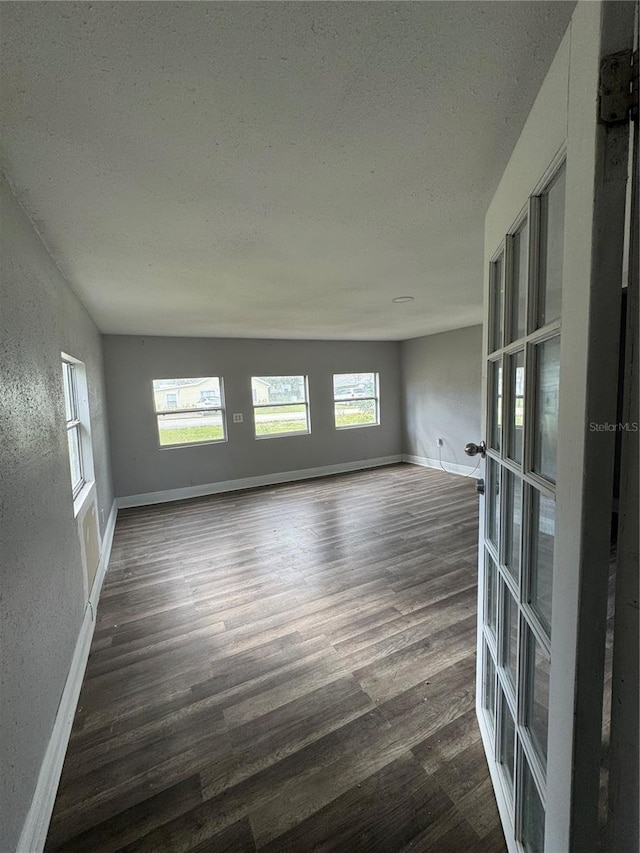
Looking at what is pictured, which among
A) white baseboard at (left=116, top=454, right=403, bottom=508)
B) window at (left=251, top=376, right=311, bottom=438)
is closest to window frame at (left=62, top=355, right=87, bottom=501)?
white baseboard at (left=116, top=454, right=403, bottom=508)

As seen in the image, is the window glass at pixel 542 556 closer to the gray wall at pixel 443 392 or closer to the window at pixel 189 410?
the gray wall at pixel 443 392

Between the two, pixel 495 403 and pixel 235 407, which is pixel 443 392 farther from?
pixel 495 403

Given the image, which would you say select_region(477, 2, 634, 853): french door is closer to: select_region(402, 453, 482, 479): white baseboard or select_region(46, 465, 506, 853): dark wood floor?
select_region(46, 465, 506, 853): dark wood floor

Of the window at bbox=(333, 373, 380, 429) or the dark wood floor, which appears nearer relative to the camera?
the dark wood floor

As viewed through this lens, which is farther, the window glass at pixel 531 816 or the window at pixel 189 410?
the window at pixel 189 410

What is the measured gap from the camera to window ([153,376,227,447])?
16.4ft

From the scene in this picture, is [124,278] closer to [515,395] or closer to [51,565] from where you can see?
[51,565]

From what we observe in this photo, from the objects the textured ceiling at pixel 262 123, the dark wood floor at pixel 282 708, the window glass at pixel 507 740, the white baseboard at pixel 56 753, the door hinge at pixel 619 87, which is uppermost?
the textured ceiling at pixel 262 123

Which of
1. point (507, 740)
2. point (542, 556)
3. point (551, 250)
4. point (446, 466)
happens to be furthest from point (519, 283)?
point (446, 466)

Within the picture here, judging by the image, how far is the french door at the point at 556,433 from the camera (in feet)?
1.89

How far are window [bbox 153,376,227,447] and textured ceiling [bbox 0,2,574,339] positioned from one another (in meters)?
2.99

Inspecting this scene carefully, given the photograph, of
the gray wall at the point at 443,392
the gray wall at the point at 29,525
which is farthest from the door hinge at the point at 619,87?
the gray wall at the point at 443,392

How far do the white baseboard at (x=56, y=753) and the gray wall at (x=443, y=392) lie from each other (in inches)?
199

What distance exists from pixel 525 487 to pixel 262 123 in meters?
1.29
